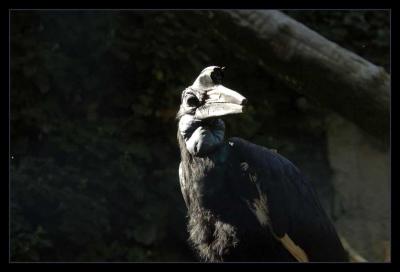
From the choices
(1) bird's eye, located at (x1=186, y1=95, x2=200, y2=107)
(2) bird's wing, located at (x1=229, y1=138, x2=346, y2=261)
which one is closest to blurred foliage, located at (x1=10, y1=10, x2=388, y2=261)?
(2) bird's wing, located at (x1=229, y1=138, x2=346, y2=261)

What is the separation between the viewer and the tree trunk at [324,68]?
1.58 metres

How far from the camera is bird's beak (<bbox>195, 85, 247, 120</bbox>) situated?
1435 mm

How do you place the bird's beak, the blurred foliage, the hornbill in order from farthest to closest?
the blurred foliage, the hornbill, the bird's beak

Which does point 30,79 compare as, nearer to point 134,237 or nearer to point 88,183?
point 88,183

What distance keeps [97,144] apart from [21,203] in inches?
12.0

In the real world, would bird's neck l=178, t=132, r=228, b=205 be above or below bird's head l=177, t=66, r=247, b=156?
below

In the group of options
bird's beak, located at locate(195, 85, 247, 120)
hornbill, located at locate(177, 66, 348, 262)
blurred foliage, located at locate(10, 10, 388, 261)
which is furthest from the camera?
blurred foliage, located at locate(10, 10, 388, 261)

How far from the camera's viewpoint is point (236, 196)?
160 centimetres

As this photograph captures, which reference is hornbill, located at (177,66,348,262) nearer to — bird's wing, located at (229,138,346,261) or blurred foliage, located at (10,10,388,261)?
bird's wing, located at (229,138,346,261)

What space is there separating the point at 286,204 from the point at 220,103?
30 centimetres

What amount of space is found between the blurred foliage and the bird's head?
3.45ft

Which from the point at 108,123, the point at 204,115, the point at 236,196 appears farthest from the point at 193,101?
the point at 108,123

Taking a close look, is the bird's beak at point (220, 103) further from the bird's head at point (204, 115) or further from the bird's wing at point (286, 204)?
the bird's wing at point (286, 204)
